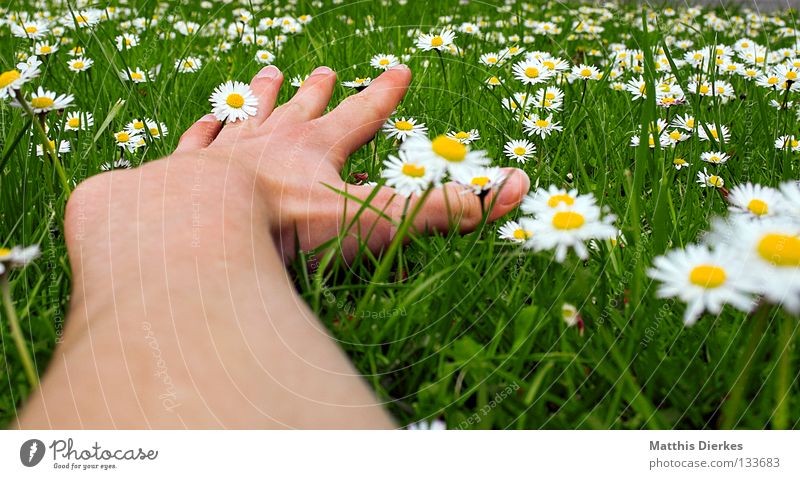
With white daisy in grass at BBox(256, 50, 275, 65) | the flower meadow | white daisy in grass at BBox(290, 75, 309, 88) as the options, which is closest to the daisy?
the flower meadow

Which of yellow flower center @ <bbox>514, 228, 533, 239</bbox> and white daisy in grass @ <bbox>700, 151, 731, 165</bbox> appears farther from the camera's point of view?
white daisy in grass @ <bbox>700, 151, 731, 165</bbox>

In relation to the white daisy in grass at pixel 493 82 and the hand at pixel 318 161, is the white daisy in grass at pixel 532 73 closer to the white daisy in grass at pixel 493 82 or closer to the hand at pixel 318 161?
the white daisy in grass at pixel 493 82

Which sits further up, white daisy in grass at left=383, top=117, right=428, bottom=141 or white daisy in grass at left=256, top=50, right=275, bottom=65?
white daisy in grass at left=256, top=50, right=275, bottom=65

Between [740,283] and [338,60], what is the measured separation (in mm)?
1100

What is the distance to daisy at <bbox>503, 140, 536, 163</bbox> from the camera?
0.90 m

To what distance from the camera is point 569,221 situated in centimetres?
51

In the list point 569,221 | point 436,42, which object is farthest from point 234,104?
point 569,221

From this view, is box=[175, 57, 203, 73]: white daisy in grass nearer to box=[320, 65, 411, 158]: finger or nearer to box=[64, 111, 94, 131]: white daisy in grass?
box=[64, 111, 94, 131]: white daisy in grass

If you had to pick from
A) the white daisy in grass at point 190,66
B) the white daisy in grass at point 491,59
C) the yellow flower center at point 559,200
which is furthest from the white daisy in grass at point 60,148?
the white daisy in grass at point 491,59

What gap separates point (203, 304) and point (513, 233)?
12.6 inches

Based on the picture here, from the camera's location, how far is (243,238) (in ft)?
1.91

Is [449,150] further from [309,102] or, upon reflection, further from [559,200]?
[309,102]
